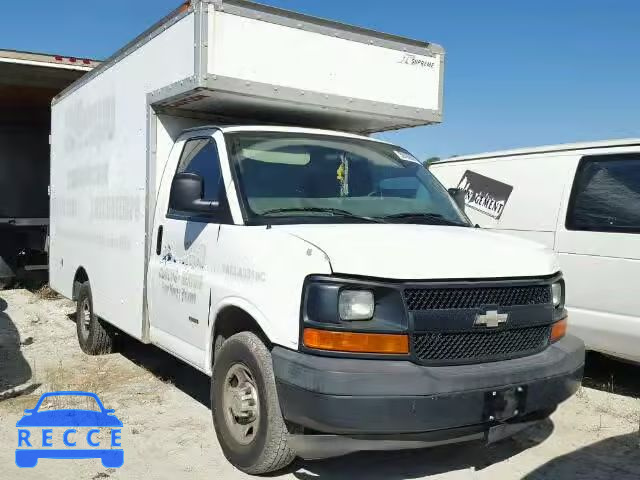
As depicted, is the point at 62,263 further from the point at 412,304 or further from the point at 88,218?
the point at 412,304

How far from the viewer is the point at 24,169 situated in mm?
12727

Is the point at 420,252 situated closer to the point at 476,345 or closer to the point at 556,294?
the point at 476,345

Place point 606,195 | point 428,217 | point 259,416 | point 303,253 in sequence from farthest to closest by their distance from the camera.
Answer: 1. point 606,195
2. point 428,217
3. point 259,416
4. point 303,253

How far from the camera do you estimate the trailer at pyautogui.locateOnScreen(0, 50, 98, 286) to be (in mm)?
11359

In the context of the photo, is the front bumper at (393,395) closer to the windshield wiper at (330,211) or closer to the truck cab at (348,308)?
the truck cab at (348,308)

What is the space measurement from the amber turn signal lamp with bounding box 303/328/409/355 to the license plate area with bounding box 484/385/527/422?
1.78ft

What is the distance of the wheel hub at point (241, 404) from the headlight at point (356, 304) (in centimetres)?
79

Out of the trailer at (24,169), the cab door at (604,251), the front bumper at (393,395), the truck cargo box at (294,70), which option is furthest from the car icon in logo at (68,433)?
the trailer at (24,169)

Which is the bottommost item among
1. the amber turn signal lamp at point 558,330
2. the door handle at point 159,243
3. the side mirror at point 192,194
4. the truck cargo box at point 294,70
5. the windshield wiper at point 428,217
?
the amber turn signal lamp at point 558,330

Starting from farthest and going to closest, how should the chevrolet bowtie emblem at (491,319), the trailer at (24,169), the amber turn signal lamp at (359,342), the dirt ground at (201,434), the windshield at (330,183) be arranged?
the trailer at (24,169) < the windshield at (330,183) < the dirt ground at (201,434) < the chevrolet bowtie emblem at (491,319) < the amber turn signal lamp at (359,342)

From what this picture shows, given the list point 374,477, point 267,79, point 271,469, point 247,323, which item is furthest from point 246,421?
point 267,79

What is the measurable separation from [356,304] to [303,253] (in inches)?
15.1

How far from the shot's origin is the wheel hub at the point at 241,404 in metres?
3.62

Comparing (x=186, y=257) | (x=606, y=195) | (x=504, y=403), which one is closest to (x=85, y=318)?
(x=186, y=257)
